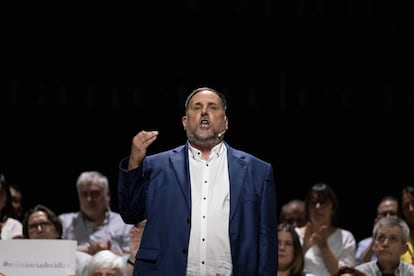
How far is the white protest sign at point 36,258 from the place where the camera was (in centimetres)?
492

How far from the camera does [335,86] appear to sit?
8.65m

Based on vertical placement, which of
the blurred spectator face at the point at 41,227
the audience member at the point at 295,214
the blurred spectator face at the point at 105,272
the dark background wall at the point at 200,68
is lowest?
the blurred spectator face at the point at 105,272

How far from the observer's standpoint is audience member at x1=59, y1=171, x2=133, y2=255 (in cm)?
691

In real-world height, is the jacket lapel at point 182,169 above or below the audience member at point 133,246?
above

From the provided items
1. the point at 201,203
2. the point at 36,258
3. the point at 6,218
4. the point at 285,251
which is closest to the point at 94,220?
the point at 6,218

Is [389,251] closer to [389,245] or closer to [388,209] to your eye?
[389,245]

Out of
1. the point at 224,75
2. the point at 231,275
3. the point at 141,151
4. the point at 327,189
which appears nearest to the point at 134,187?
the point at 141,151

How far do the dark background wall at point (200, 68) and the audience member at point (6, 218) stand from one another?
2.35 metres

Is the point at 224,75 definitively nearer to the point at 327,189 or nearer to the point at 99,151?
the point at 99,151

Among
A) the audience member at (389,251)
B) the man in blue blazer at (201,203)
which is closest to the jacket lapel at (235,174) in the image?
the man in blue blazer at (201,203)

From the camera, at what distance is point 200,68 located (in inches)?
342

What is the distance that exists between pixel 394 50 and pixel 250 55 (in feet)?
4.63

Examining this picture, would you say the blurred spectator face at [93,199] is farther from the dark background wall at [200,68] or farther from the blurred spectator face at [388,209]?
the blurred spectator face at [388,209]

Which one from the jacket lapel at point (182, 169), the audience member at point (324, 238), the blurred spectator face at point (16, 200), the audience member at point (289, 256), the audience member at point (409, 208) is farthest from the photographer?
the blurred spectator face at point (16, 200)
